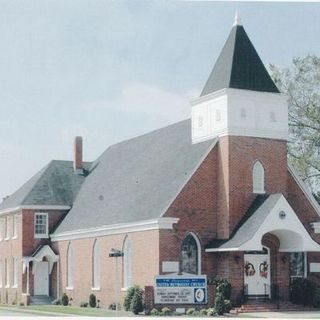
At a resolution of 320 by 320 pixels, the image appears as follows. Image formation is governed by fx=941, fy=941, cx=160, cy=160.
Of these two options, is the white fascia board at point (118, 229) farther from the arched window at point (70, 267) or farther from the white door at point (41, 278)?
the white door at point (41, 278)

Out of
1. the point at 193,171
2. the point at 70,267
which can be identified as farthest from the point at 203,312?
the point at 70,267

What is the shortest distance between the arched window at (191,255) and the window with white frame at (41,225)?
12.4m

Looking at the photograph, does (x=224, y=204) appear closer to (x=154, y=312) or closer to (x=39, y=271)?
(x=154, y=312)

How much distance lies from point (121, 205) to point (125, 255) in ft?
8.38

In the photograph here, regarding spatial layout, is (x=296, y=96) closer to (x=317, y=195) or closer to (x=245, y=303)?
(x=317, y=195)

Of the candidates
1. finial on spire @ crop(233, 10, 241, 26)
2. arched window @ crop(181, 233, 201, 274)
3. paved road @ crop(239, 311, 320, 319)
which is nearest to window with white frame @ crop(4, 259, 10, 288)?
arched window @ crop(181, 233, 201, 274)

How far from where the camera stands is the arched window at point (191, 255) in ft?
117

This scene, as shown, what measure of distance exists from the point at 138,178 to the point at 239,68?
7080 millimetres

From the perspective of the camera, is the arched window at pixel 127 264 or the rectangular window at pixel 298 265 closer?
the arched window at pixel 127 264

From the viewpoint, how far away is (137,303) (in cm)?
3403

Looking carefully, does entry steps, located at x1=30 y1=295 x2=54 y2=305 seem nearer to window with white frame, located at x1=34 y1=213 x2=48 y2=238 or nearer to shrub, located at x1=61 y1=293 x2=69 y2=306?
shrub, located at x1=61 y1=293 x2=69 y2=306

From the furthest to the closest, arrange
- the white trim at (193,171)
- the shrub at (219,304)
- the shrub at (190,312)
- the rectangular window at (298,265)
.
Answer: the rectangular window at (298,265), the white trim at (193,171), the shrub at (219,304), the shrub at (190,312)

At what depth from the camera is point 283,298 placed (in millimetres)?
36500

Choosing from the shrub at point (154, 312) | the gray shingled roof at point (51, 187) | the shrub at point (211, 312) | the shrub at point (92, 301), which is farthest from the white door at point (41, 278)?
the shrub at point (211, 312)
